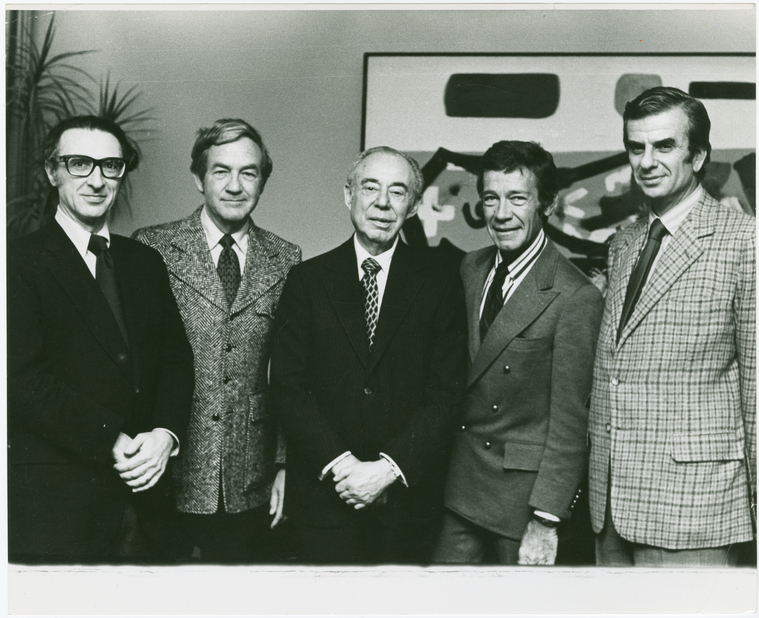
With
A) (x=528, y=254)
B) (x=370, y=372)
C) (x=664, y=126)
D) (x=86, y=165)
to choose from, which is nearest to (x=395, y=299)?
(x=370, y=372)

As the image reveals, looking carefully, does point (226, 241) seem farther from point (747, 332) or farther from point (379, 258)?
point (747, 332)

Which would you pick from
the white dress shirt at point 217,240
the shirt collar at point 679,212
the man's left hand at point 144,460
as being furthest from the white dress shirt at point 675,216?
the man's left hand at point 144,460

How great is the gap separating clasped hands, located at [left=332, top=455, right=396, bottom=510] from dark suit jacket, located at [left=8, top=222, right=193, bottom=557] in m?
0.67

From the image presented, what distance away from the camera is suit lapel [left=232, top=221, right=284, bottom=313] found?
2.94m

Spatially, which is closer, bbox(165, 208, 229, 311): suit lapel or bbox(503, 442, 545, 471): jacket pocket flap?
bbox(503, 442, 545, 471): jacket pocket flap

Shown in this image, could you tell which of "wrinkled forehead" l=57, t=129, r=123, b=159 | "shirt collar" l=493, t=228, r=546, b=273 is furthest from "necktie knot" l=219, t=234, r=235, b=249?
"shirt collar" l=493, t=228, r=546, b=273

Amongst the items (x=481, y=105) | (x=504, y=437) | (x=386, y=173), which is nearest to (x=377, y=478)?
(x=504, y=437)

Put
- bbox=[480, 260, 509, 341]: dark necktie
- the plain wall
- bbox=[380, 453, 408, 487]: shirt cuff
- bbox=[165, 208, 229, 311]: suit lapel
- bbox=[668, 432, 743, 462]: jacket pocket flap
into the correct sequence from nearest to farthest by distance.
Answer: bbox=[668, 432, 743, 462]: jacket pocket flap → bbox=[380, 453, 408, 487]: shirt cuff → bbox=[480, 260, 509, 341]: dark necktie → bbox=[165, 208, 229, 311]: suit lapel → the plain wall

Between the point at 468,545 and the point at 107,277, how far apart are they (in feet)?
5.68

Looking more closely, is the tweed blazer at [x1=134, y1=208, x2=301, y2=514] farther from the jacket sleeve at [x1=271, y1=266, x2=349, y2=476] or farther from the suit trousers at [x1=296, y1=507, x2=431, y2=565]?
the suit trousers at [x1=296, y1=507, x2=431, y2=565]

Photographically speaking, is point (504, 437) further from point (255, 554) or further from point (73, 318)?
point (73, 318)

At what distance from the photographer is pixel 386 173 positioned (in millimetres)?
2822

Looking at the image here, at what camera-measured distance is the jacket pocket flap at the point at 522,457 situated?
9.02ft

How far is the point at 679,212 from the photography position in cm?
275
